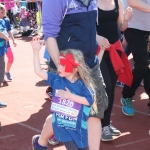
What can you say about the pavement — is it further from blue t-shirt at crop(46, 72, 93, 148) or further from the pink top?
the pink top

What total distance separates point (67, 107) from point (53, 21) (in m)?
0.73

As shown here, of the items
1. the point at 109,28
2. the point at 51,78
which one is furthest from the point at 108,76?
the point at 51,78

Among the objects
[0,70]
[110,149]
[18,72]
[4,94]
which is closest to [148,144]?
[110,149]

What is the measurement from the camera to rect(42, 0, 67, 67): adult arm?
3604mm

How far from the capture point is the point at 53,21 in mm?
3633

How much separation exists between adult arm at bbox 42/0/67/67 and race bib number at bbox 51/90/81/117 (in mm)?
316

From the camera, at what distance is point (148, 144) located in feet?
16.1

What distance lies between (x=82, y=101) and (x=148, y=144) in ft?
5.60

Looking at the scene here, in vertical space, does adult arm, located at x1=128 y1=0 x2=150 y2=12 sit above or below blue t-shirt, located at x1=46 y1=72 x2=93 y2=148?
above

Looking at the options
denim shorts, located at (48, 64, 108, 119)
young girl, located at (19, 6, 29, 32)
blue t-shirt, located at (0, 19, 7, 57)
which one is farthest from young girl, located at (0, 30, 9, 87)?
young girl, located at (19, 6, 29, 32)

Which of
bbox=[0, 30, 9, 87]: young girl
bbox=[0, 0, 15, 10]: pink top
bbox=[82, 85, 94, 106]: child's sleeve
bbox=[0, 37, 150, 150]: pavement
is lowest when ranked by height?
bbox=[0, 0, 15, 10]: pink top

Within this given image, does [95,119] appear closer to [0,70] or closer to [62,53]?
[62,53]

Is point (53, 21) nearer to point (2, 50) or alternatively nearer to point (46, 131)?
point (46, 131)

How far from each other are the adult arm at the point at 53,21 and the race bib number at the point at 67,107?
32cm
